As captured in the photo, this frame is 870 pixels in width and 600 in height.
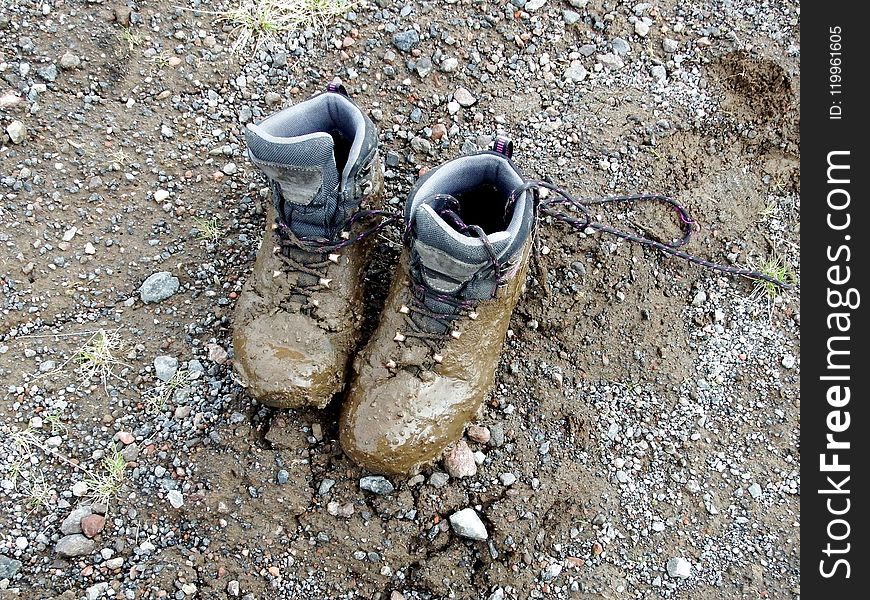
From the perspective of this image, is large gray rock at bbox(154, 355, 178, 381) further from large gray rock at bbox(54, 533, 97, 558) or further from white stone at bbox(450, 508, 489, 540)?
white stone at bbox(450, 508, 489, 540)

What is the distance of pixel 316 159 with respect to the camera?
9.12 feet

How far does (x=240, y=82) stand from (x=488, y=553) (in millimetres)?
2703

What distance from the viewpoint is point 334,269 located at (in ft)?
10.2

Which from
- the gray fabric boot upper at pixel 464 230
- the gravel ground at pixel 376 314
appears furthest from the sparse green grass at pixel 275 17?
the gray fabric boot upper at pixel 464 230

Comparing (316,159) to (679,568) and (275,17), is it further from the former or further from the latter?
(679,568)

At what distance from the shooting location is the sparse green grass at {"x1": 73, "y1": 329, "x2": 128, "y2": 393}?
3.33 metres

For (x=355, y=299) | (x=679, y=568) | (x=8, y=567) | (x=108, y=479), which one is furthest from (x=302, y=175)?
(x=679, y=568)

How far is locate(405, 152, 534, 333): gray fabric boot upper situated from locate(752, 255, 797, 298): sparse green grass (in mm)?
1449

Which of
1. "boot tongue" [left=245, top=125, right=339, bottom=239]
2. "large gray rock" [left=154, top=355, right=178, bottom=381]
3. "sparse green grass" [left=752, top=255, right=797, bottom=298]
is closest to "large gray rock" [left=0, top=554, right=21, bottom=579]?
"large gray rock" [left=154, top=355, right=178, bottom=381]

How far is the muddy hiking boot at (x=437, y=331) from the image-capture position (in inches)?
114

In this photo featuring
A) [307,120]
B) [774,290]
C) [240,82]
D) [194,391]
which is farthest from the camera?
[240,82]

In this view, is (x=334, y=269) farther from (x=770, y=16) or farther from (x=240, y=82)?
(x=770, y=16)

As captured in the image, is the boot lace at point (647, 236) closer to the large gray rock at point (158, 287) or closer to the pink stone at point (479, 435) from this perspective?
the pink stone at point (479, 435)

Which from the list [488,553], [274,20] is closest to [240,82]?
[274,20]
